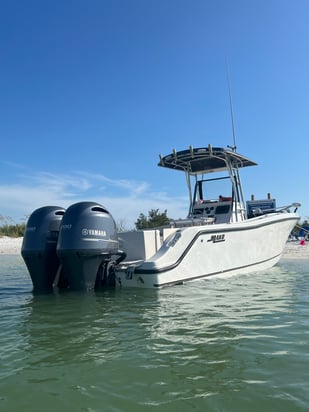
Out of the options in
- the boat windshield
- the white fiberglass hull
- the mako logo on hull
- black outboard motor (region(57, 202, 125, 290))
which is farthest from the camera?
the boat windshield

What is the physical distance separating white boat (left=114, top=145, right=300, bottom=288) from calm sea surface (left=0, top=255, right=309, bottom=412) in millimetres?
1082

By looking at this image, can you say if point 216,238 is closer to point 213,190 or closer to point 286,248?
point 213,190

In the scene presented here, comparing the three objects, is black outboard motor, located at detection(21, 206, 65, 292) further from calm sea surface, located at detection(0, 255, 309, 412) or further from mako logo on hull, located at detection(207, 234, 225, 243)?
mako logo on hull, located at detection(207, 234, 225, 243)

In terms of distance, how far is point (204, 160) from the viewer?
10.0 metres

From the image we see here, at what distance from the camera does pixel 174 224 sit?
352 inches

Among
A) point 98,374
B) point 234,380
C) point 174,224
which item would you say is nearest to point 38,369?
point 98,374

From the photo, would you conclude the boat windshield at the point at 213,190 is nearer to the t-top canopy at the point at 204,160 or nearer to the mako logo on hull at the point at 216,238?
the t-top canopy at the point at 204,160

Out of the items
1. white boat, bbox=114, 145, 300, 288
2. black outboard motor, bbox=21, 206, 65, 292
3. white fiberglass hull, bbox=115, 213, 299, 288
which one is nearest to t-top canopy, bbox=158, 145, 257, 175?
white boat, bbox=114, 145, 300, 288

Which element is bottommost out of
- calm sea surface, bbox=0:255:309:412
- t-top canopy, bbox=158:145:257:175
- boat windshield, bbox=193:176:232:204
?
calm sea surface, bbox=0:255:309:412

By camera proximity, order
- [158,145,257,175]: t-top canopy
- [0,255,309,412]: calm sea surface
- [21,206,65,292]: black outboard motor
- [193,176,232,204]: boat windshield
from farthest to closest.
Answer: [193,176,232,204]: boat windshield
[158,145,257,175]: t-top canopy
[21,206,65,292]: black outboard motor
[0,255,309,412]: calm sea surface

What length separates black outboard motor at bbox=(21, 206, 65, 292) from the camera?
6.34 m

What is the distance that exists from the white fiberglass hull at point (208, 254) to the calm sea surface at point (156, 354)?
2.98ft

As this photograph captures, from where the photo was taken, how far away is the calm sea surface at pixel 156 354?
2246 mm

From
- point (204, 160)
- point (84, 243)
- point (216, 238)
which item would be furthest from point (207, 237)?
point (204, 160)
